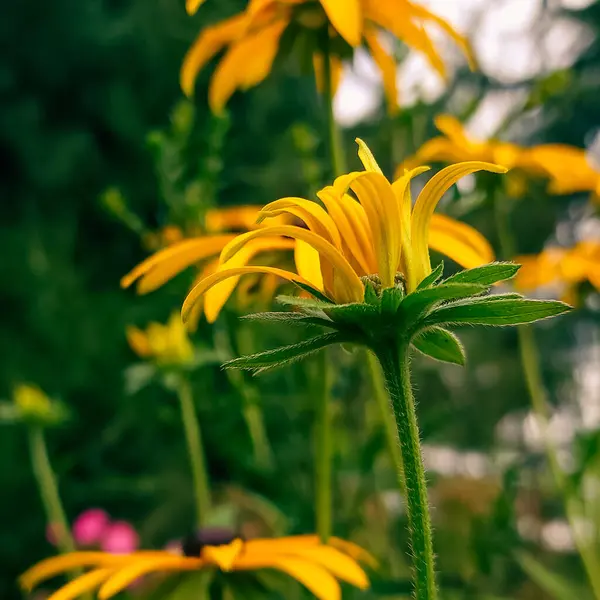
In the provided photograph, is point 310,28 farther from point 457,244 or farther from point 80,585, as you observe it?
point 80,585

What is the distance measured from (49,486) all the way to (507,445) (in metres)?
3.20

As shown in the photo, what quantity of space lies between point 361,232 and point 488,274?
7 cm

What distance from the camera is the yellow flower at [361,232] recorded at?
0.36m

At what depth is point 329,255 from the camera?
0.36 metres

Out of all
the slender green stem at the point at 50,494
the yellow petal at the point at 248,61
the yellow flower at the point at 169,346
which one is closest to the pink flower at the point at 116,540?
the slender green stem at the point at 50,494

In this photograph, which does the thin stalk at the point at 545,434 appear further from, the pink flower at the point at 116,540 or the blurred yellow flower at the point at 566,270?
the pink flower at the point at 116,540

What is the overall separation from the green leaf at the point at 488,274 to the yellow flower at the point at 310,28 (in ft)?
0.97

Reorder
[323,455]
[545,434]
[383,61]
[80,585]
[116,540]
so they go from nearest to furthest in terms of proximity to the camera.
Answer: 1. [80,585]
2. [323,455]
3. [383,61]
4. [545,434]
5. [116,540]

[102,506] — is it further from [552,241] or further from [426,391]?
[552,241]

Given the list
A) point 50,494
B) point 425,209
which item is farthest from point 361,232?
point 50,494

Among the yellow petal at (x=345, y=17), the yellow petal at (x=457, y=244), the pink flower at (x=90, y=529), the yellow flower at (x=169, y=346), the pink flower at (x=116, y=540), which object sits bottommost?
the pink flower at (x=116, y=540)

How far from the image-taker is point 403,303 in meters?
0.36

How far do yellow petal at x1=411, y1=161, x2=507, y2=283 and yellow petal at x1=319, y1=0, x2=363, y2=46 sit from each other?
0.25 metres

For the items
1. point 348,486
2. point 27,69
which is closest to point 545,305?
point 348,486
